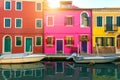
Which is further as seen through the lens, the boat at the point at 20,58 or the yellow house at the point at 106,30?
the yellow house at the point at 106,30

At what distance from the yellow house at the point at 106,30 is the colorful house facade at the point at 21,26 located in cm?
752

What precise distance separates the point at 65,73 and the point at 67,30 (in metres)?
14.5

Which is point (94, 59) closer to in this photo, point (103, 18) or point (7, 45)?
point (103, 18)

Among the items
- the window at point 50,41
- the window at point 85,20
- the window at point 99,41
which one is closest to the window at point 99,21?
the window at point 85,20

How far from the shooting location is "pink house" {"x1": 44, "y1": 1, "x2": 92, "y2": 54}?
43.0m

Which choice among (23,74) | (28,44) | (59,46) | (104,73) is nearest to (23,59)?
(28,44)

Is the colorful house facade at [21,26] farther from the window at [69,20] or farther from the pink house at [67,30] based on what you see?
the window at [69,20]

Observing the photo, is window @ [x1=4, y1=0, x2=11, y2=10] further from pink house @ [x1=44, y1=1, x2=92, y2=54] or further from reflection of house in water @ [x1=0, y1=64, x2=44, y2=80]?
reflection of house in water @ [x1=0, y1=64, x2=44, y2=80]

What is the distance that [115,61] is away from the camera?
37.2 meters

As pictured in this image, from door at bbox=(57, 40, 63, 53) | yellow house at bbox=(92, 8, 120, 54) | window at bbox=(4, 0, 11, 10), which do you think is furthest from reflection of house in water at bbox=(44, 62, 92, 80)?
window at bbox=(4, 0, 11, 10)

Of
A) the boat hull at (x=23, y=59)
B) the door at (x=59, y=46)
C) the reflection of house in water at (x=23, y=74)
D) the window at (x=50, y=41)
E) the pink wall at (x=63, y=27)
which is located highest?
the pink wall at (x=63, y=27)

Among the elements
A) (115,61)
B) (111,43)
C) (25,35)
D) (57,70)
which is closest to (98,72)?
(57,70)

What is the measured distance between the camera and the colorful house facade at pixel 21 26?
43.2 m

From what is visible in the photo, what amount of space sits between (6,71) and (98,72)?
29.6 feet
